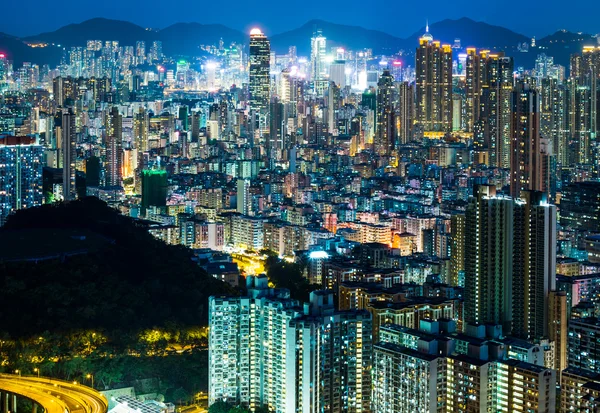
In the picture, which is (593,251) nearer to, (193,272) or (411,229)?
(411,229)

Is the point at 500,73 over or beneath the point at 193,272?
over

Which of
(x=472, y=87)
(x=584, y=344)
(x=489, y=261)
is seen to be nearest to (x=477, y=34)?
(x=472, y=87)

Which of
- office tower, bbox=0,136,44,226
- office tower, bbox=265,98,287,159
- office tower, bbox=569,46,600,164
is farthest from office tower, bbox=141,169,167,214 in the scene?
office tower, bbox=569,46,600,164

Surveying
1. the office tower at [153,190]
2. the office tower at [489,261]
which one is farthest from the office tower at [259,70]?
the office tower at [489,261]

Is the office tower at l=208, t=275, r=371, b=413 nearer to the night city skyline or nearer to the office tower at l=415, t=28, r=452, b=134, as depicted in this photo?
the night city skyline

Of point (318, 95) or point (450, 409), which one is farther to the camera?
point (318, 95)

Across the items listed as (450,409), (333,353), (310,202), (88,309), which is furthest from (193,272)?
(310,202)
